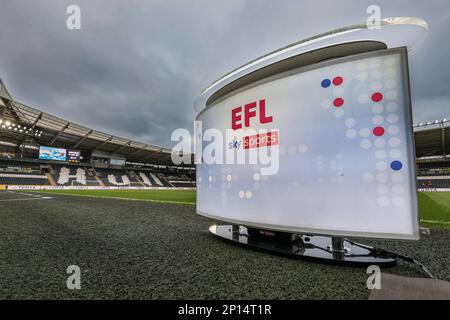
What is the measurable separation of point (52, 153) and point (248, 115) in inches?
1691

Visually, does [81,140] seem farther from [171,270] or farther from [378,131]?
[378,131]

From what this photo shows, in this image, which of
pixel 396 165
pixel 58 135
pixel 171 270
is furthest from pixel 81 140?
pixel 396 165

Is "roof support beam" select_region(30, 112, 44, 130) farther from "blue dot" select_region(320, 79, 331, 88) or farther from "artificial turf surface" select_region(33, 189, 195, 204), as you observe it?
"blue dot" select_region(320, 79, 331, 88)

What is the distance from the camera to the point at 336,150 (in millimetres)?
1781

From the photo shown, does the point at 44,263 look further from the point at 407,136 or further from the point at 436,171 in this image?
the point at 436,171

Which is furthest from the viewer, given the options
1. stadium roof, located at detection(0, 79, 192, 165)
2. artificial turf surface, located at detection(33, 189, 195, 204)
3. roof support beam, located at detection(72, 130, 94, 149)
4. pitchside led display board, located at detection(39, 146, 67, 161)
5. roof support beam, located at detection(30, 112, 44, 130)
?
roof support beam, located at detection(72, 130, 94, 149)

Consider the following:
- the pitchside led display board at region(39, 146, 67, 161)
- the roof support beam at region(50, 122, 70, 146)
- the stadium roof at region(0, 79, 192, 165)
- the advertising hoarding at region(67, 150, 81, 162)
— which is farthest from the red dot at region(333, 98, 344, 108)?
the advertising hoarding at region(67, 150, 81, 162)

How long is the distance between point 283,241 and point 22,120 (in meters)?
→ 35.2

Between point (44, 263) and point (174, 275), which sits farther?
point (44, 263)

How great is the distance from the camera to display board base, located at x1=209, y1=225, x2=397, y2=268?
1822 mm

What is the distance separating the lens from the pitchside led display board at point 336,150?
156cm

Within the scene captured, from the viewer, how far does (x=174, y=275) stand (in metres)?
1.62

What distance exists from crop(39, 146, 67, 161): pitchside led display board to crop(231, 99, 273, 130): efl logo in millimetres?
42226
